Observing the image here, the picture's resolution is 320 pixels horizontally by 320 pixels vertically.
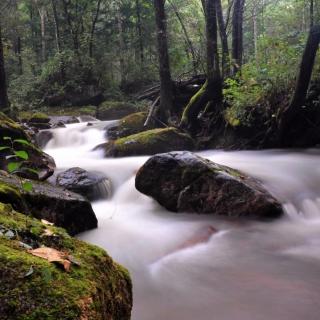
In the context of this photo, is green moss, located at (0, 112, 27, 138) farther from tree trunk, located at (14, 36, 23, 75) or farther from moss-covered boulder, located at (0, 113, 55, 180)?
tree trunk, located at (14, 36, 23, 75)

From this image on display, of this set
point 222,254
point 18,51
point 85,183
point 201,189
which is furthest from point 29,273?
point 18,51

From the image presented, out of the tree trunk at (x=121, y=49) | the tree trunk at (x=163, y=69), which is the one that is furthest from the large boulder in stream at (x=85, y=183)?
the tree trunk at (x=121, y=49)

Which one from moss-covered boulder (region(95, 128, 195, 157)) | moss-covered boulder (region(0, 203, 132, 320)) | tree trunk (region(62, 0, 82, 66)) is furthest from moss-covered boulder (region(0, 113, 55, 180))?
tree trunk (region(62, 0, 82, 66))

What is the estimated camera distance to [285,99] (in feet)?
32.9

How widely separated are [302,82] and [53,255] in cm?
798

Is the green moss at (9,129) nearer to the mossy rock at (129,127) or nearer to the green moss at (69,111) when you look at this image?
the mossy rock at (129,127)

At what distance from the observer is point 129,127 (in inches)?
541

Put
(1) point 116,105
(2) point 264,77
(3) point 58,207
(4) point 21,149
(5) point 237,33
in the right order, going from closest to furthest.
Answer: (3) point 58,207 → (4) point 21,149 → (2) point 264,77 → (5) point 237,33 → (1) point 116,105

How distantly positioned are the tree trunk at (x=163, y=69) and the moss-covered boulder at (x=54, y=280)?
11002 mm

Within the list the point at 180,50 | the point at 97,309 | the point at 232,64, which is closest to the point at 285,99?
the point at 232,64

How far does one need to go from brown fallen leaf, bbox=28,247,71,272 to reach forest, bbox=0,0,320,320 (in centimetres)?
1

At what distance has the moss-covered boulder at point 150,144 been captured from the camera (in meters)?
10.7

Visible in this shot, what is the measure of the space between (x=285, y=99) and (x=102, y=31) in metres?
19.1

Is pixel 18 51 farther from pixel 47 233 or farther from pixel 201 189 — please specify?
pixel 47 233
